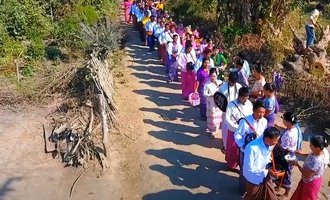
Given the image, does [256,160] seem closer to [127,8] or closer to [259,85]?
[259,85]

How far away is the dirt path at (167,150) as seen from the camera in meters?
6.69

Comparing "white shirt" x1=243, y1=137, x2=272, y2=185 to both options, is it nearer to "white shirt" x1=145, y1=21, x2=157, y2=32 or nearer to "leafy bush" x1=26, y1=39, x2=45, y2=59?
"leafy bush" x1=26, y1=39, x2=45, y2=59

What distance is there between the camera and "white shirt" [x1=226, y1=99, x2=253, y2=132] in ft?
21.3

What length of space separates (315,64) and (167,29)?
420 centimetres

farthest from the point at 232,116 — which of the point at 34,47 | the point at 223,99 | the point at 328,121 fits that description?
the point at 34,47

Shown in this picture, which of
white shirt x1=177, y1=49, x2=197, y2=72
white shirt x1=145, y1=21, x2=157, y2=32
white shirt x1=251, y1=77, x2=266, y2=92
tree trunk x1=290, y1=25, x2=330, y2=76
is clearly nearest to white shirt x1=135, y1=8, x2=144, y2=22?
white shirt x1=145, y1=21, x2=157, y2=32

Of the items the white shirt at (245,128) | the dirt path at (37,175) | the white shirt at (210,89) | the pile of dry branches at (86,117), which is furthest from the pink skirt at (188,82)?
the white shirt at (245,128)

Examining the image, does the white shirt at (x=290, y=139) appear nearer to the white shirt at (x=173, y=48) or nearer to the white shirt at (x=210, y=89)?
the white shirt at (x=210, y=89)

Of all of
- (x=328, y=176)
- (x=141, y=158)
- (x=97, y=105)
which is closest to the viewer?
(x=328, y=176)

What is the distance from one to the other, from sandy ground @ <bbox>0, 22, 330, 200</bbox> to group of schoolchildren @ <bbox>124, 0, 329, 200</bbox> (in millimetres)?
368

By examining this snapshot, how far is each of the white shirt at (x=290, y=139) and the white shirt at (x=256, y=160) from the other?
0.70 meters

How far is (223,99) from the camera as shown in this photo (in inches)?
276

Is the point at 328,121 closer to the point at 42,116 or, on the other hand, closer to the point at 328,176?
the point at 328,176

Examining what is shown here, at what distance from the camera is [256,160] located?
5238 mm
